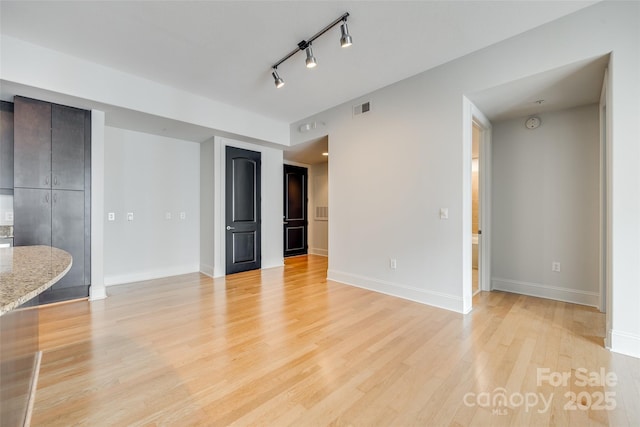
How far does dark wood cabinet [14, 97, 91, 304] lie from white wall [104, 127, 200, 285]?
0.73m

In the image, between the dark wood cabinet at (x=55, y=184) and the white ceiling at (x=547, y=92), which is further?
the dark wood cabinet at (x=55, y=184)

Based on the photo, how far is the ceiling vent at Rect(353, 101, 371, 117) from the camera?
3.85 meters

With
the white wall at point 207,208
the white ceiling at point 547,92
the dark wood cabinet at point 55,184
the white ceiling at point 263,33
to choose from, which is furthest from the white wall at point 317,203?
the dark wood cabinet at point 55,184

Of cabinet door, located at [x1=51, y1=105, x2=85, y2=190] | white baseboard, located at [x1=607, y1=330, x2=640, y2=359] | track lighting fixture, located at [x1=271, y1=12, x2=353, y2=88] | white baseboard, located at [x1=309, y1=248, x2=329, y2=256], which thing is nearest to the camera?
white baseboard, located at [x1=607, y1=330, x2=640, y2=359]

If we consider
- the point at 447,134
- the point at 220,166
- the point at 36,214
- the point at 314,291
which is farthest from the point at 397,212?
the point at 36,214

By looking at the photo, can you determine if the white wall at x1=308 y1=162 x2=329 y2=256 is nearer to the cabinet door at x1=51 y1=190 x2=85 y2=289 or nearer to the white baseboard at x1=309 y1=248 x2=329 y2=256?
the white baseboard at x1=309 y1=248 x2=329 y2=256

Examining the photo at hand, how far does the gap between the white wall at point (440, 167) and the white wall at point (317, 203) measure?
2.41 meters

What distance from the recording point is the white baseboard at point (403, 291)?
3.03 meters

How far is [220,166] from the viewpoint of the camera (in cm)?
468

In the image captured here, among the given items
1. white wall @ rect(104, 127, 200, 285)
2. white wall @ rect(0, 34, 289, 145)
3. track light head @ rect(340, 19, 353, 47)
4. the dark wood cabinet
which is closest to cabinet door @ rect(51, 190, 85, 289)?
the dark wood cabinet

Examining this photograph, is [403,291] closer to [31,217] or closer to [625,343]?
[625,343]

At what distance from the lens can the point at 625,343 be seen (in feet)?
A: 6.85

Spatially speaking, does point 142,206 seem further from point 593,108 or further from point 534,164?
point 593,108

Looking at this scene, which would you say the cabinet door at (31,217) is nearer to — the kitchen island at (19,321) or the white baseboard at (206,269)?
the kitchen island at (19,321)
